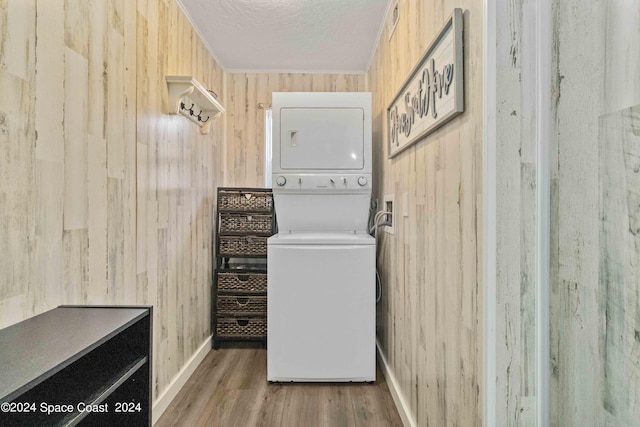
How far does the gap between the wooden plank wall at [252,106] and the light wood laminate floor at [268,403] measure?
5.67 feet

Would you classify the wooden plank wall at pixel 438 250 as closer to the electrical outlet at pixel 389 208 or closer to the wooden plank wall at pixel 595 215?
the electrical outlet at pixel 389 208

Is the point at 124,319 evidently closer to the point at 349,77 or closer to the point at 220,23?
the point at 220,23

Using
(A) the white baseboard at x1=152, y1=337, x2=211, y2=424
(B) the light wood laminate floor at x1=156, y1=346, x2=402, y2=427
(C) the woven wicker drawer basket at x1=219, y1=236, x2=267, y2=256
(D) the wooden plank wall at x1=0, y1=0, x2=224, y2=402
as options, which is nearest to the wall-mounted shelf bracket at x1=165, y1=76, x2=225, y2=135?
(D) the wooden plank wall at x1=0, y1=0, x2=224, y2=402

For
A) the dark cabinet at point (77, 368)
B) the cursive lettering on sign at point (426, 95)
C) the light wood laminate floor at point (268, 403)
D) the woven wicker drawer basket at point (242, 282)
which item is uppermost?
the cursive lettering on sign at point (426, 95)

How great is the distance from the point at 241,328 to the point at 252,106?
201cm

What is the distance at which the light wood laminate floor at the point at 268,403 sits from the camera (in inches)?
75.3

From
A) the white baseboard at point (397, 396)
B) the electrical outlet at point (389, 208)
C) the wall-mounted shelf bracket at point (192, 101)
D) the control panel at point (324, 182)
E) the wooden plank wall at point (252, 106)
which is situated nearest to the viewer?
the white baseboard at point (397, 396)

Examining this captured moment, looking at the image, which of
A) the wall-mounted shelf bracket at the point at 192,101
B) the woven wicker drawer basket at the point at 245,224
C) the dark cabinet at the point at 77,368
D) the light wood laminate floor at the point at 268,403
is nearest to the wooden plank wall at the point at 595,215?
the dark cabinet at the point at 77,368

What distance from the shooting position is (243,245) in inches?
115

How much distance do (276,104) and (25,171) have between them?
1.77 meters

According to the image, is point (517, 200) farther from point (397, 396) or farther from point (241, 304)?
point (241, 304)

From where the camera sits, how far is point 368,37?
8.79ft

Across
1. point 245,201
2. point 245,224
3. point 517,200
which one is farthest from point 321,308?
point 517,200

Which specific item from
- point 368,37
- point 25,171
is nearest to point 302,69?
point 368,37
